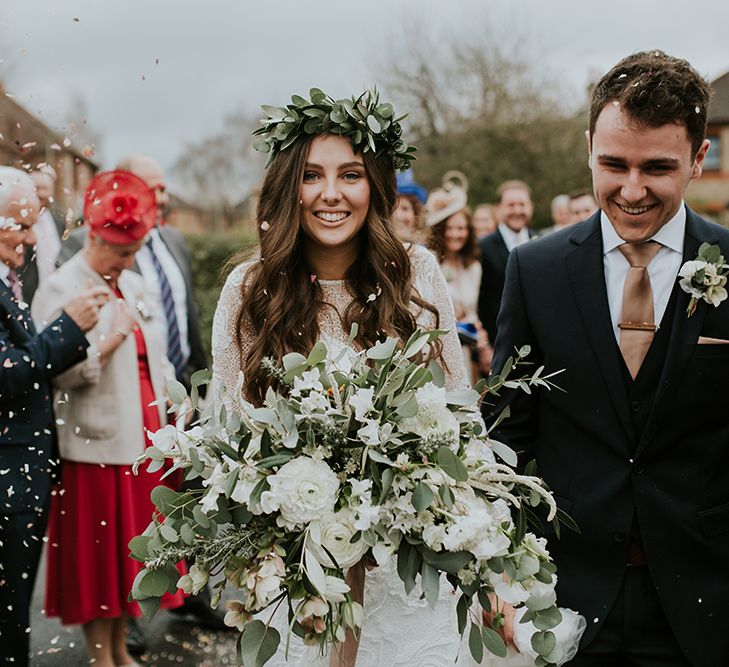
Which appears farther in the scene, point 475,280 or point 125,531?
point 475,280

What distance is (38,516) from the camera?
452 cm

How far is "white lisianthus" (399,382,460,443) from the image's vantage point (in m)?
2.23

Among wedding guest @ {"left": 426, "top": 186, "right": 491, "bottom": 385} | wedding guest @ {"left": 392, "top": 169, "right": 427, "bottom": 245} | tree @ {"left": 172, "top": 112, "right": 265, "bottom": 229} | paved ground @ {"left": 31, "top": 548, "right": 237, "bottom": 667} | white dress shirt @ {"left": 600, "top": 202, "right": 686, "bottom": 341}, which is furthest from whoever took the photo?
tree @ {"left": 172, "top": 112, "right": 265, "bottom": 229}

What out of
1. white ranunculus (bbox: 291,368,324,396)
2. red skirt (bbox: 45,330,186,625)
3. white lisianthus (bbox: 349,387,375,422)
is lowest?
red skirt (bbox: 45,330,186,625)

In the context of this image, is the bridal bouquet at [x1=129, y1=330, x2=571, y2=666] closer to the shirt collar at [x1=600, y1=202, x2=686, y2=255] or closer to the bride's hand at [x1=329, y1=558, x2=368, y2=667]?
the bride's hand at [x1=329, y1=558, x2=368, y2=667]

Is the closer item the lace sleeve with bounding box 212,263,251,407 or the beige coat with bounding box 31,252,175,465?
the lace sleeve with bounding box 212,263,251,407

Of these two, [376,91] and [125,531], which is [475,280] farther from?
[376,91]

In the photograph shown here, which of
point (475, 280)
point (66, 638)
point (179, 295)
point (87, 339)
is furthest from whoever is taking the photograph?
point (475, 280)

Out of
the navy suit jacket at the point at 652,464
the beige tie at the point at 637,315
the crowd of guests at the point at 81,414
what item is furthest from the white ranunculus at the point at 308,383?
the crowd of guests at the point at 81,414

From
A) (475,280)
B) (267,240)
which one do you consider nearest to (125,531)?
(267,240)

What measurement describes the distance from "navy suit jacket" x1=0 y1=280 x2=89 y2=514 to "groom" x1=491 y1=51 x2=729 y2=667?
2.58 metres

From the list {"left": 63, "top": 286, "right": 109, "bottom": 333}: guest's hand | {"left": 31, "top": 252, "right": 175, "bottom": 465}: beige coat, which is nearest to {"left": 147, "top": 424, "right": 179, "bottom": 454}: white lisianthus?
{"left": 63, "top": 286, "right": 109, "bottom": 333}: guest's hand

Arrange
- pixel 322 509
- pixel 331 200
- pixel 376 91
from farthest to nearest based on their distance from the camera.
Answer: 1. pixel 376 91
2. pixel 331 200
3. pixel 322 509

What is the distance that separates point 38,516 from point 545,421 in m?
2.63
